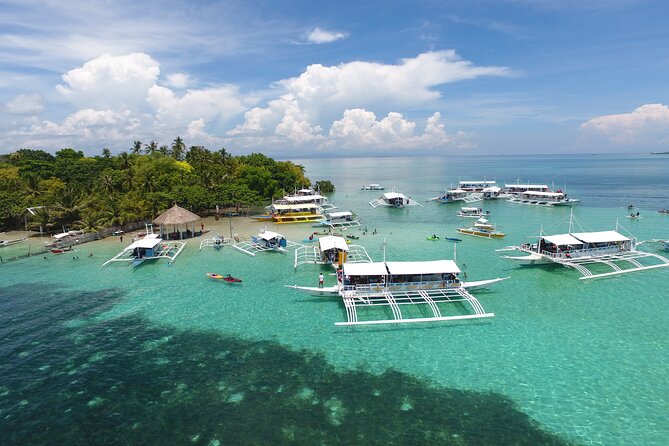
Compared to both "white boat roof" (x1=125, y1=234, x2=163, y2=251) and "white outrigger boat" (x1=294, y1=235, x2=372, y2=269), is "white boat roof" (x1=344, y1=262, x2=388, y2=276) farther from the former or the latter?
"white boat roof" (x1=125, y1=234, x2=163, y2=251)

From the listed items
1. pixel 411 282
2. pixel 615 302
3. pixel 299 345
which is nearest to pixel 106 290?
pixel 299 345

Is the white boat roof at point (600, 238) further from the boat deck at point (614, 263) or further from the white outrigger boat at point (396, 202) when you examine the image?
the white outrigger boat at point (396, 202)

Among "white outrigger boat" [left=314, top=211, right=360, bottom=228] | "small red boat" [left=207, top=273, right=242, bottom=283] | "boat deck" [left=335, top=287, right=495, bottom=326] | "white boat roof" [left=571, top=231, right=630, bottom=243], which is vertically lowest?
"boat deck" [left=335, top=287, right=495, bottom=326]

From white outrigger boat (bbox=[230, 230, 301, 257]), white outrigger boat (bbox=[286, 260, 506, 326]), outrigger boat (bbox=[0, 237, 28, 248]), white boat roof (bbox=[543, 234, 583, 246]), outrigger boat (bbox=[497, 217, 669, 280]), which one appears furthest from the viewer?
outrigger boat (bbox=[0, 237, 28, 248])

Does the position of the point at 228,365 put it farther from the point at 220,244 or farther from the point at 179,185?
the point at 179,185

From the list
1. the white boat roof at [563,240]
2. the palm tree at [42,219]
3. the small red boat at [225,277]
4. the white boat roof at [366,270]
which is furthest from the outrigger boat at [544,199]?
the palm tree at [42,219]

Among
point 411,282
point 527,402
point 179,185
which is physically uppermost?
point 179,185

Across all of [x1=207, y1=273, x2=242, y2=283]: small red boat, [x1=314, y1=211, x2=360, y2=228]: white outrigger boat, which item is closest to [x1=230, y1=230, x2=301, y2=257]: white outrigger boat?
[x1=207, y1=273, x2=242, y2=283]: small red boat
